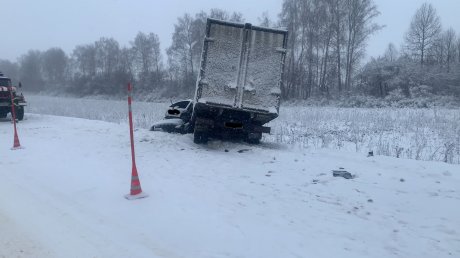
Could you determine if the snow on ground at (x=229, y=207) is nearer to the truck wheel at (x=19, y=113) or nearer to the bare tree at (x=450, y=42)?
the truck wheel at (x=19, y=113)

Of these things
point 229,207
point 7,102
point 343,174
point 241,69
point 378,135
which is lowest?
point 229,207

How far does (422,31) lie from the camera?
41.0m

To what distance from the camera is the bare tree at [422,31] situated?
40094 mm

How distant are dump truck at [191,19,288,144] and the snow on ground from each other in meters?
1.67

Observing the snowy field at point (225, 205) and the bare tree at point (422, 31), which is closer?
the snowy field at point (225, 205)

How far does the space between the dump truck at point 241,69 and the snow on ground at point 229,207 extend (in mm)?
1673

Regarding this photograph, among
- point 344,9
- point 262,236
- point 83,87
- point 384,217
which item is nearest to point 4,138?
point 262,236

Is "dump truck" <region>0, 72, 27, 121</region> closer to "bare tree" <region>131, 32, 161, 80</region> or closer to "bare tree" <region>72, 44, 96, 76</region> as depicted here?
"bare tree" <region>131, 32, 161, 80</region>

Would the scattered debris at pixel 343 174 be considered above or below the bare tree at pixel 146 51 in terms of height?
below

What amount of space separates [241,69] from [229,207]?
5.50 metres

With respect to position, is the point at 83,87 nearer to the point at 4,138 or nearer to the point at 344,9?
the point at 344,9

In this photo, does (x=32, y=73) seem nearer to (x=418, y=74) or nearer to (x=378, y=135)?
(x=418, y=74)

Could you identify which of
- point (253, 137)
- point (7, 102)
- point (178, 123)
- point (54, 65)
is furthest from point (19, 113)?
point (54, 65)

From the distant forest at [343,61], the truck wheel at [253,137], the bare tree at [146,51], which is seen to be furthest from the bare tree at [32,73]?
the truck wheel at [253,137]
